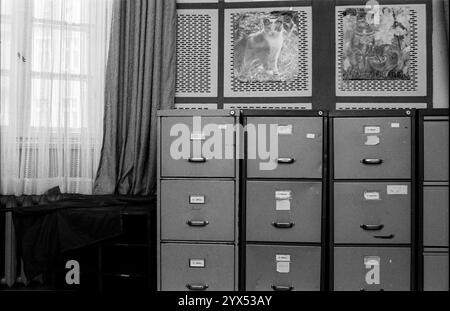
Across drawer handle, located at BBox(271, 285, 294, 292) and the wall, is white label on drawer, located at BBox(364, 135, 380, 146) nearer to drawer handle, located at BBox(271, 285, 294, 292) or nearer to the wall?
the wall

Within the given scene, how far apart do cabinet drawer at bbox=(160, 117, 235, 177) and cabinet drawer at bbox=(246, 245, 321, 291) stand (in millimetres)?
495

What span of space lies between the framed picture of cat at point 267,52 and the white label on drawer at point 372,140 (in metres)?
0.68

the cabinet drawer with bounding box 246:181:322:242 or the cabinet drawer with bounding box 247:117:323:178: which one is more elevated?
the cabinet drawer with bounding box 247:117:323:178

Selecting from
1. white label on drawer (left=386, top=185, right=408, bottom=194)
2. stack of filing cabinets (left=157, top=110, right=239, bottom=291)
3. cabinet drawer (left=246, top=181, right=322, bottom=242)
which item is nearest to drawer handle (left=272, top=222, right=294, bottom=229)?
cabinet drawer (left=246, top=181, right=322, bottom=242)

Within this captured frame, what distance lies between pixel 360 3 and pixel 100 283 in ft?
8.34

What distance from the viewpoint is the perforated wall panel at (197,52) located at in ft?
8.27

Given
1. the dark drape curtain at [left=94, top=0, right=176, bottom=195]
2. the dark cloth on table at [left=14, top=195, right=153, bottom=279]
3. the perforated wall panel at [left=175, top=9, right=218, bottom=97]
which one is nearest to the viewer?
the dark cloth on table at [left=14, top=195, right=153, bottom=279]

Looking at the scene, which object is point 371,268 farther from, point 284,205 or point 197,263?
point 197,263

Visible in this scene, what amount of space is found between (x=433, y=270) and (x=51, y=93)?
2.59 m

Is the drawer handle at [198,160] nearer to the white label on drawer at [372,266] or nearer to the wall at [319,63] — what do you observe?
the wall at [319,63]

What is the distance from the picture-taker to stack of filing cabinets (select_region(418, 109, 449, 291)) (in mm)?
1910

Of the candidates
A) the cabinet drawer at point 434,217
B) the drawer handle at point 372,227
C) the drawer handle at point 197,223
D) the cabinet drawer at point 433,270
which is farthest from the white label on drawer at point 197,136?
the cabinet drawer at point 433,270

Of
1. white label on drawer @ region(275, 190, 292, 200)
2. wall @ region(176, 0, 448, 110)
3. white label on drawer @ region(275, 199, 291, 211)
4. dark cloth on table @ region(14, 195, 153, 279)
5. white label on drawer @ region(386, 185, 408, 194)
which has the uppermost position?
wall @ region(176, 0, 448, 110)

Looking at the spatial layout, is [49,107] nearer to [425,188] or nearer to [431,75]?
[425,188]
